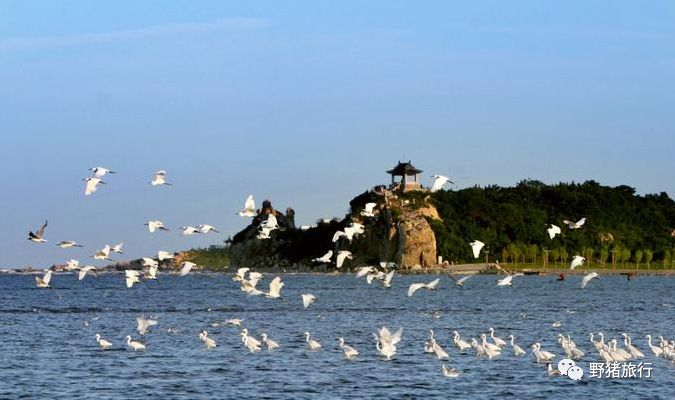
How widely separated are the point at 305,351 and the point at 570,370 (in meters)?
12.2

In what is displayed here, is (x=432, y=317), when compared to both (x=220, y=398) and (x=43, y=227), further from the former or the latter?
(x=220, y=398)

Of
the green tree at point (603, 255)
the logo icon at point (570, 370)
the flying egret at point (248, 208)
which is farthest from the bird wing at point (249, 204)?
the green tree at point (603, 255)

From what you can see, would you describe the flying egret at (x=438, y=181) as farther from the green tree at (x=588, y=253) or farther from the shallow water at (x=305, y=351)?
the green tree at (x=588, y=253)

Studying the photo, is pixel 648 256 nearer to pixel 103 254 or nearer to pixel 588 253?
pixel 588 253

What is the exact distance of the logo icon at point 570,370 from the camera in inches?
1589

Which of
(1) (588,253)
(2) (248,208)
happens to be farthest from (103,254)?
(1) (588,253)

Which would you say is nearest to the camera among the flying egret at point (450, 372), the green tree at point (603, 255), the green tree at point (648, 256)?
the flying egret at point (450, 372)

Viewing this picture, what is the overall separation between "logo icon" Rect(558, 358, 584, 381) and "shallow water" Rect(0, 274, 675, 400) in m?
0.46

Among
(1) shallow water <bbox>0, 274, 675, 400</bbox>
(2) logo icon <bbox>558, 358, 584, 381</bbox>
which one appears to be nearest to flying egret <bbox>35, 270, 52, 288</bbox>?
(1) shallow water <bbox>0, 274, 675, 400</bbox>

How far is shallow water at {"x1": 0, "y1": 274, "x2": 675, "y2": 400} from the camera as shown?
126 feet

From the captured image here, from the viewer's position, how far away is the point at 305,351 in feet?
164

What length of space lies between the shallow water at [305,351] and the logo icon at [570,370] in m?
0.46

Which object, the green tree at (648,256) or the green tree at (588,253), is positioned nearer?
the green tree at (588,253)

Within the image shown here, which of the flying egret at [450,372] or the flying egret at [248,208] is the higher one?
the flying egret at [248,208]
